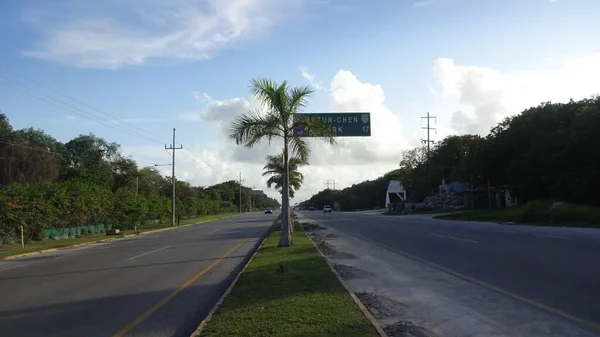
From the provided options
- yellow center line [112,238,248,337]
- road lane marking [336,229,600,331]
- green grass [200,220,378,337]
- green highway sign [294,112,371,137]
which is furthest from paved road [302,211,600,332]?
yellow center line [112,238,248,337]

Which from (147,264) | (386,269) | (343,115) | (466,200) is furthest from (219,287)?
(466,200)

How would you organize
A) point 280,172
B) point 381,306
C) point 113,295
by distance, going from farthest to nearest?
point 280,172 < point 113,295 < point 381,306

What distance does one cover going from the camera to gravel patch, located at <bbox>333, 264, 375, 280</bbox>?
45.6 feet

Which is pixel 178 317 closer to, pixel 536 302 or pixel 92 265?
pixel 536 302

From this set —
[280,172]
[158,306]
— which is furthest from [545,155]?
[158,306]

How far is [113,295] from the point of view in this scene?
11875 mm

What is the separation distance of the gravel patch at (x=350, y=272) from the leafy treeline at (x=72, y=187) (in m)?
22.3

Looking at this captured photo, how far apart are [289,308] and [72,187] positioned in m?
37.5

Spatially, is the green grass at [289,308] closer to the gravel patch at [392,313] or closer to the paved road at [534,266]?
the gravel patch at [392,313]

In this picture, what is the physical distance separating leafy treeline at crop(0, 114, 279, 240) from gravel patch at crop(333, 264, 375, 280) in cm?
2227

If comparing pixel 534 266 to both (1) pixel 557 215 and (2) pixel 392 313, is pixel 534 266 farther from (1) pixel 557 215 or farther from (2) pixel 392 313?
(1) pixel 557 215

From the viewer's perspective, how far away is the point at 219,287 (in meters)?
12.9

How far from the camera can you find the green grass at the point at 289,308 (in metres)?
7.46

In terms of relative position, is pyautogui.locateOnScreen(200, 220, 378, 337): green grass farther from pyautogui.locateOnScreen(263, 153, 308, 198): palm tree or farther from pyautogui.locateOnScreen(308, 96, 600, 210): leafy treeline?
pyautogui.locateOnScreen(308, 96, 600, 210): leafy treeline
